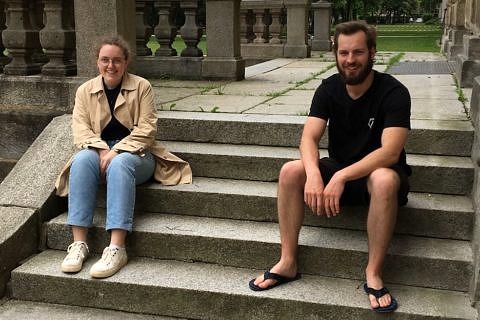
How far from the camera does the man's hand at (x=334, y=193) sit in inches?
136

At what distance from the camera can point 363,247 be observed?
377 centimetres

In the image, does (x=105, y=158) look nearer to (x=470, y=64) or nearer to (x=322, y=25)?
(x=470, y=64)

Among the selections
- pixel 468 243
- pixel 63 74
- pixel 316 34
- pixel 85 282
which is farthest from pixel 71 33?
pixel 316 34

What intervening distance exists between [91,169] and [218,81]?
14.5 feet

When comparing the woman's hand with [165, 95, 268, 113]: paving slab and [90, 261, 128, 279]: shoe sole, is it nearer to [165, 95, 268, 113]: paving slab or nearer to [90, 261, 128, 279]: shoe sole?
[90, 261, 128, 279]: shoe sole

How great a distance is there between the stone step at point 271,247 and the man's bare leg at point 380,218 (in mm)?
240

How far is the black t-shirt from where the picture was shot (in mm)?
3567

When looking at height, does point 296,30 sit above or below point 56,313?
above

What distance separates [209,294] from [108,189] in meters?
0.95

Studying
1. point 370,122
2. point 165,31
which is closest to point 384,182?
point 370,122

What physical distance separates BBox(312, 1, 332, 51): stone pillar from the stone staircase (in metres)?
10.4

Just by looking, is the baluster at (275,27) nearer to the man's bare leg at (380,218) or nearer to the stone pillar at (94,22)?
the stone pillar at (94,22)

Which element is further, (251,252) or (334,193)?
(251,252)

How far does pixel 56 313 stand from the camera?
386 centimetres
